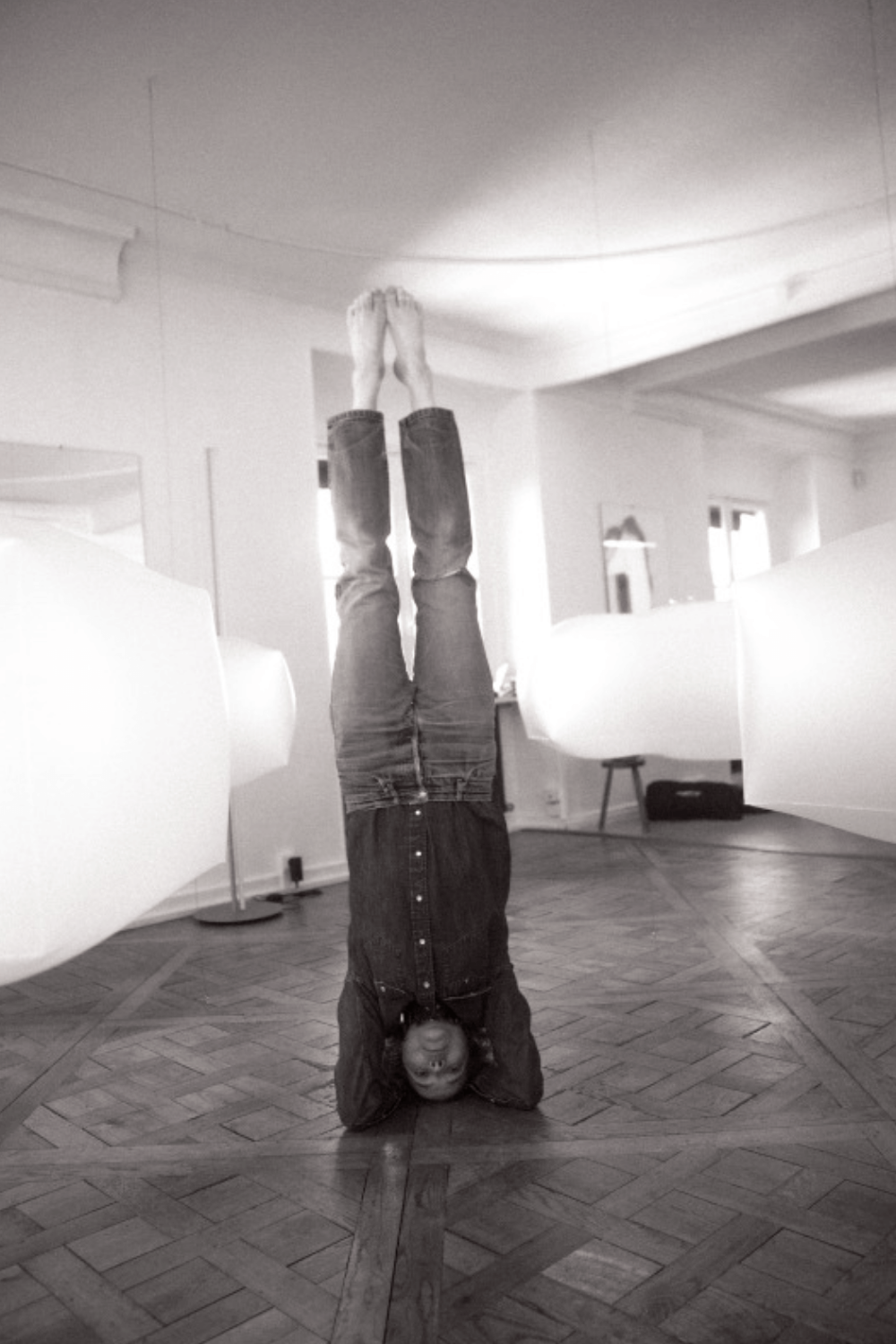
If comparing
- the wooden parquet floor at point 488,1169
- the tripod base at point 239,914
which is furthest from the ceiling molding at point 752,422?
the wooden parquet floor at point 488,1169

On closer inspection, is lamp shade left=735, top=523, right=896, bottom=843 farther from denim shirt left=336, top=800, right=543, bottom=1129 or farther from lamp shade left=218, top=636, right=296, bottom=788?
lamp shade left=218, top=636, right=296, bottom=788

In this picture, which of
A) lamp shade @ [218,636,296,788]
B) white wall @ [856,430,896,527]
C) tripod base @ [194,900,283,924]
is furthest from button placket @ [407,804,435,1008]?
white wall @ [856,430,896,527]

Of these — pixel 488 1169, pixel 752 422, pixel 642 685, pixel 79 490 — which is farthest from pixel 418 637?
pixel 752 422

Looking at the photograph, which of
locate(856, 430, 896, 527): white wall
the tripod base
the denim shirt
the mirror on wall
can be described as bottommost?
the tripod base

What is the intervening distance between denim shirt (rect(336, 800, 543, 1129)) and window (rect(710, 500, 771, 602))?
5.87 m

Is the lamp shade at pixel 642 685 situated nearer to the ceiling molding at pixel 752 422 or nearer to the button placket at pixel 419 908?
the button placket at pixel 419 908

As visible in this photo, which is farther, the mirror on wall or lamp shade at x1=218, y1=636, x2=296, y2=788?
the mirror on wall

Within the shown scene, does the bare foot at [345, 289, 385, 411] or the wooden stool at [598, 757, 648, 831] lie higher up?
the bare foot at [345, 289, 385, 411]

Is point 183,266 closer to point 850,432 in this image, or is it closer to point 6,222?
point 6,222

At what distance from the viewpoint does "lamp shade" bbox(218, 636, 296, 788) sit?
5.42ft

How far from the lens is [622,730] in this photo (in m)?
1.86

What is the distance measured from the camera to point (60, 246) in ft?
13.2

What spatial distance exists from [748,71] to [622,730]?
8.62 feet

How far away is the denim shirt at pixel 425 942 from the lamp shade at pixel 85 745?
0.79m
